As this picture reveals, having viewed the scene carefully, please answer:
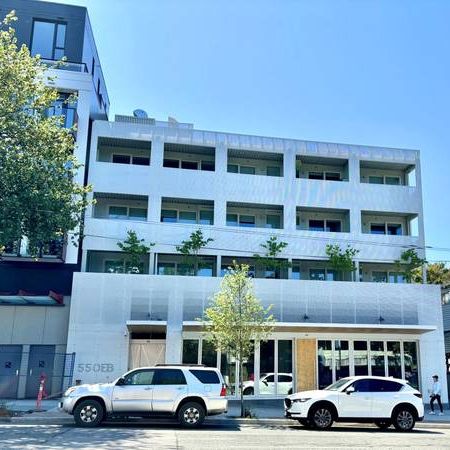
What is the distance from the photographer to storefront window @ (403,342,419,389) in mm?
24141

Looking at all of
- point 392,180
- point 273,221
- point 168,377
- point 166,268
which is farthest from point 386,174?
point 168,377

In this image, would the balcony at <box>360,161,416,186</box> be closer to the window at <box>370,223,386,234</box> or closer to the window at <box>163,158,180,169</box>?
the window at <box>370,223,386,234</box>

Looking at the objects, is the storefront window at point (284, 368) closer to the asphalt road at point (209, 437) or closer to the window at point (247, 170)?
the asphalt road at point (209, 437)

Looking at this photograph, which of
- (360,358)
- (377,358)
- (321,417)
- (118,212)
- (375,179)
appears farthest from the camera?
(375,179)

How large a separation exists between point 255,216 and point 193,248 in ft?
16.9

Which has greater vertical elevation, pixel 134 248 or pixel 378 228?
pixel 378 228

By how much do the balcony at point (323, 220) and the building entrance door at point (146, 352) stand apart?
10874mm

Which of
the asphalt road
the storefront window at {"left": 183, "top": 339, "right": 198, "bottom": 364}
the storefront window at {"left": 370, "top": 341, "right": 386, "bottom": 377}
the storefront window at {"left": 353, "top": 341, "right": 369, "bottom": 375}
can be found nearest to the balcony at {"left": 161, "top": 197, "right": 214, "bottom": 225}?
the storefront window at {"left": 183, "top": 339, "right": 198, "bottom": 364}

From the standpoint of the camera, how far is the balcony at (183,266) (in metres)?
27.0

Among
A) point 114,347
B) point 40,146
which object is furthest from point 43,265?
point 40,146

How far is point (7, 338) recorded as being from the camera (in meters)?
23.5

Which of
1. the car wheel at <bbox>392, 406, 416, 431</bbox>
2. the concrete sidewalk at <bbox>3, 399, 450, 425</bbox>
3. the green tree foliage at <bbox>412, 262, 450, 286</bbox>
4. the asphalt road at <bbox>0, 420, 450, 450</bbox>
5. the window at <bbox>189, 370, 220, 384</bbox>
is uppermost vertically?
the green tree foliage at <bbox>412, 262, 450, 286</bbox>

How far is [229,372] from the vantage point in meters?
23.2

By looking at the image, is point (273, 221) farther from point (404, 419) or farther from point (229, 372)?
point (404, 419)
